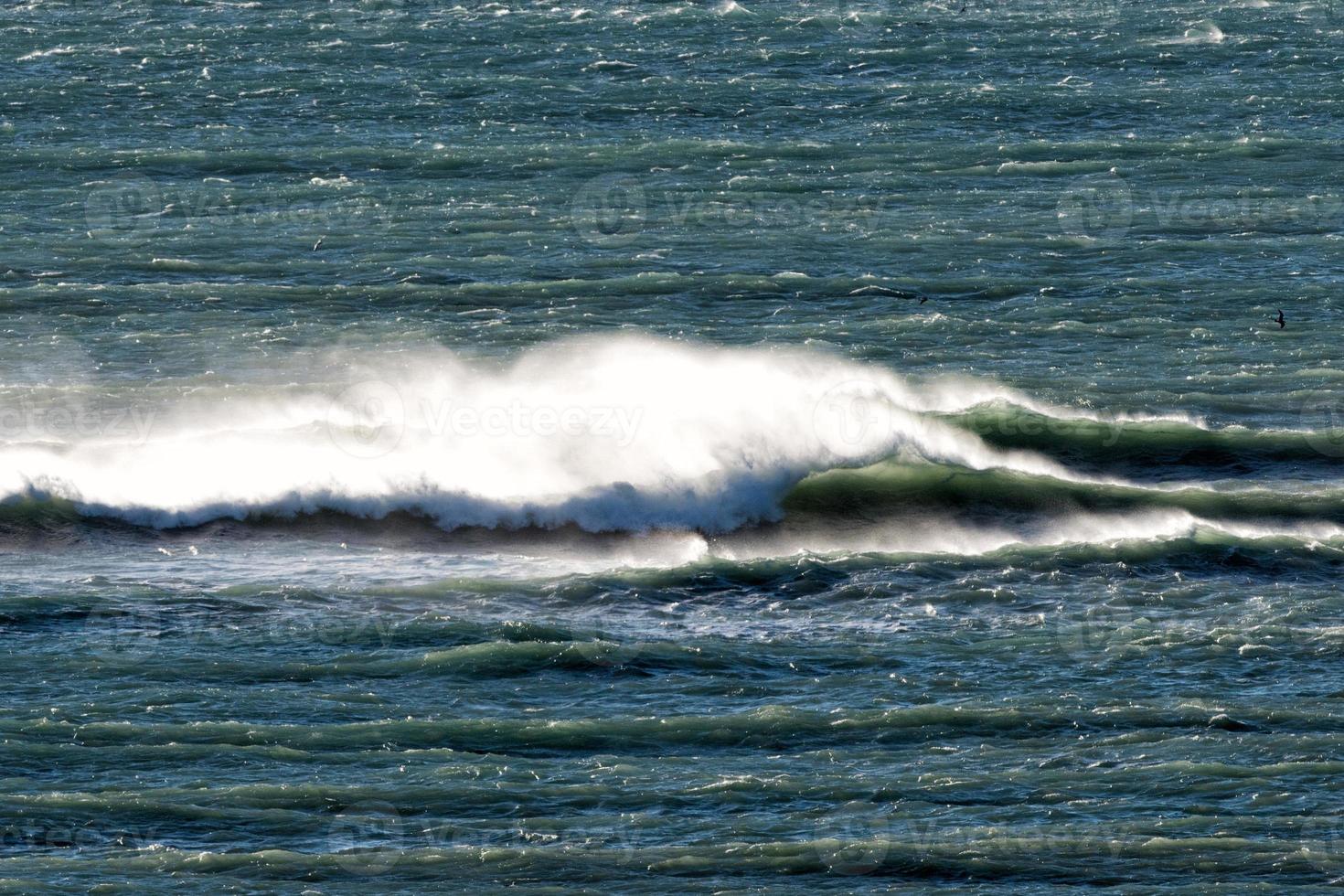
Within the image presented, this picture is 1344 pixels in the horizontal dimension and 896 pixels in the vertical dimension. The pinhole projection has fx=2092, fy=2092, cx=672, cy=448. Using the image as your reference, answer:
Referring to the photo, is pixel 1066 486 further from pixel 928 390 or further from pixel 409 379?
pixel 409 379

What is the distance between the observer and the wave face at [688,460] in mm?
25000

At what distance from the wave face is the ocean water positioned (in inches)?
3.2

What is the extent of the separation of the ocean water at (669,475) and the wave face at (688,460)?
8 centimetres

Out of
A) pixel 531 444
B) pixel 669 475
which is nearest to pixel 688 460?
pixel 669 475

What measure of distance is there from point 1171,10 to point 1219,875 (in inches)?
1795

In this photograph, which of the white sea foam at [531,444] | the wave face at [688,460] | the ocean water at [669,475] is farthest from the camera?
the white sea foam at [531,444]

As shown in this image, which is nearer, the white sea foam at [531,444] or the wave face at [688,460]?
the wave face at [688,460]

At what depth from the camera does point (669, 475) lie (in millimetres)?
25703

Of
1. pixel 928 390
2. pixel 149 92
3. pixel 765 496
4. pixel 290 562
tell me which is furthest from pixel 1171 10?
pixel 290 562

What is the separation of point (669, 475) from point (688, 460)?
1.42 feet

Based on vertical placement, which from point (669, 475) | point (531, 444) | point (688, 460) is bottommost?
point (669, 475)

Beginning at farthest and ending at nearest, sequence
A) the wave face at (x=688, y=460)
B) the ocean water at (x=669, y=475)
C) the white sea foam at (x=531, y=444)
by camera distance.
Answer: the white sea foam at (x=531, y=444) < the wave face at (x=688, y=460) < the ocean water at (x=669, y=475)

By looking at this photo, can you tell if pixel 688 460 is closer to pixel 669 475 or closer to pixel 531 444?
pixel 669 475

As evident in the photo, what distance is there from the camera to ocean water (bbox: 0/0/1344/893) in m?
17.3
